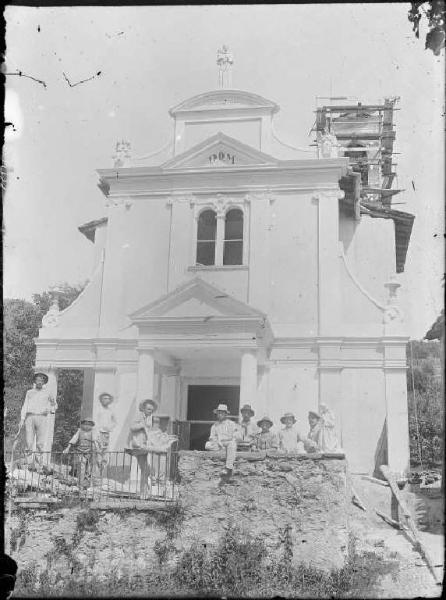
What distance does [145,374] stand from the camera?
31.9ft

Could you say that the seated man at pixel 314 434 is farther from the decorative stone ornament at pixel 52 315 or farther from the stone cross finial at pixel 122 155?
the stone cross finial at pixel 122 155

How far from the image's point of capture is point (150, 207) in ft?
35.0

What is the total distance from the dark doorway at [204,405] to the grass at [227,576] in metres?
1.61

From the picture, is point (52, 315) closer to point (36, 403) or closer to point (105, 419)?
point (36, 403)

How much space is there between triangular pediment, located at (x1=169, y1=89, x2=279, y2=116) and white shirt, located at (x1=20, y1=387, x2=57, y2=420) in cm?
456

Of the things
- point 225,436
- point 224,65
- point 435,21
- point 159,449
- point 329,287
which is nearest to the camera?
point 435,21

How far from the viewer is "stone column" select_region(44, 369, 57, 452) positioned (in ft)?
Result: 31.4

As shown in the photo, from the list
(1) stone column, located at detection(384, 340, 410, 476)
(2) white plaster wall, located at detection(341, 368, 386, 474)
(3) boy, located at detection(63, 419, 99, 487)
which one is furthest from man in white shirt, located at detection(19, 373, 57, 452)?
(1) stone column, located at detection(384, 340, 410, 476)

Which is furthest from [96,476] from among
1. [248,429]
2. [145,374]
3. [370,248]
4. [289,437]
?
[370,248]

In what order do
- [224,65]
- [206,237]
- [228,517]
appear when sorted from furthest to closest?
[206,237] < [224,65] < [228,517]

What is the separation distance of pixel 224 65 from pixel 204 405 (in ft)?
15.6

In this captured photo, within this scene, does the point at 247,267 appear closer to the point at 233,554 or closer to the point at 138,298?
the point at 138,298

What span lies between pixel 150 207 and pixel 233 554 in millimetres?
5337

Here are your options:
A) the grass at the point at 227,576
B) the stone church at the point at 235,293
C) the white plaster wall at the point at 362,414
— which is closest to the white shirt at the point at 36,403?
the stone church at the point at 235,293
